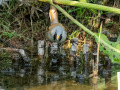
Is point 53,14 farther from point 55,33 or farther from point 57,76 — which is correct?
point 57,76

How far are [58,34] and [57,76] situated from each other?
106 centimetres

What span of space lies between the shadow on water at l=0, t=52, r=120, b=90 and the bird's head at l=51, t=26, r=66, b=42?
32 cm

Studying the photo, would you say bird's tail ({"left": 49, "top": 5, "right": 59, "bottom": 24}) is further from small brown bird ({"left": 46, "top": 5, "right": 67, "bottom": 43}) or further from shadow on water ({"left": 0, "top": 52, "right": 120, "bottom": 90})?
shadow on water ({"left": 0, "top": 52, "right": 120, "bottom": 90})

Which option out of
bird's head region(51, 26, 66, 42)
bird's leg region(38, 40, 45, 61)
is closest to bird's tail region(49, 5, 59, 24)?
bird's head region(51, 26, 66, 42)

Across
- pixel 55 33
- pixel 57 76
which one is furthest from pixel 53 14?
pixel 57 76

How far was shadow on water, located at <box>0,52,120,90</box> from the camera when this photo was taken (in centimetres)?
262

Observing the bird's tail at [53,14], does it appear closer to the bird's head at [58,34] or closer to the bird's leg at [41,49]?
the bird's head at [58,34]

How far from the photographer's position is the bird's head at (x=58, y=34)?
3.78 metres

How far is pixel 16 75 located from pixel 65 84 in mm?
614

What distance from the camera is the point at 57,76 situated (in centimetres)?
291

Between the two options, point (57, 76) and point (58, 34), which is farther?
point (58, 34)

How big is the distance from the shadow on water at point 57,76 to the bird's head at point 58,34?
0.32m

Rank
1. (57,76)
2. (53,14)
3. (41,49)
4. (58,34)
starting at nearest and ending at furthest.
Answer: (57,76)
(41,49)
(58,34)
(53,14)

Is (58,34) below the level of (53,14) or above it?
below
